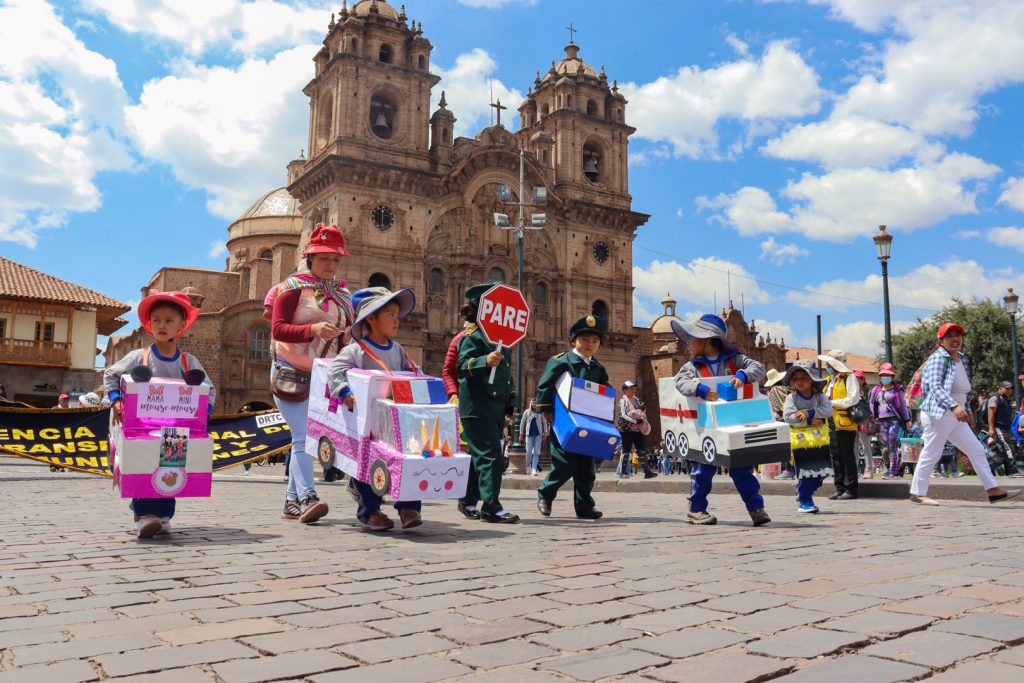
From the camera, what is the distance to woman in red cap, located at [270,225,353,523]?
6523 millimetres

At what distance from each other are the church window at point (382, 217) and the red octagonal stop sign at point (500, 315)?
32049 millimetres

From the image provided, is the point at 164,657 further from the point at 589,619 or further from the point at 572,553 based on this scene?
the point at 572,553

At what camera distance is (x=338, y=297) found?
6.79 meters

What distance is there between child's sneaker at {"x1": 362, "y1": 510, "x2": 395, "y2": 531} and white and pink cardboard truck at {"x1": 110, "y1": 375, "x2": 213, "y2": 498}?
1116 mm

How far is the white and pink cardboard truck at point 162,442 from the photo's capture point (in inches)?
217

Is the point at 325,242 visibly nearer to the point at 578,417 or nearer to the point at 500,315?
the point at 500,315

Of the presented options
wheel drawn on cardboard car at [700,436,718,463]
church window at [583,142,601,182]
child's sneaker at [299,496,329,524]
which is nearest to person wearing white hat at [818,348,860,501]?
wheel drawn on cardboard car at [700,436,718,463]

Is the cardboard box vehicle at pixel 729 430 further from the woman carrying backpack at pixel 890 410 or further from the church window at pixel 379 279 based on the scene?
the church window at pixel 379 279

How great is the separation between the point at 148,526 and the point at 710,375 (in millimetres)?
4335

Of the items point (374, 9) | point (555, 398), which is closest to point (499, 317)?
point (555, 398)

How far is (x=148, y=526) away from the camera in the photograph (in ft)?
18.1

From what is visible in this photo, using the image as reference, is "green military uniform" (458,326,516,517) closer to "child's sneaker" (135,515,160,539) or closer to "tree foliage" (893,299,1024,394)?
"child's sneaker" (135,515,160,539)

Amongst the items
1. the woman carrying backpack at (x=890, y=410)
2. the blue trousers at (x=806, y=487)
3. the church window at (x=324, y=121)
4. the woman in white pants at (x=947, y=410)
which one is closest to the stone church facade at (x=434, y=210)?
the church window at (x=324, y=121)

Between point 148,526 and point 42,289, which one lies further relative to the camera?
point 42,289
